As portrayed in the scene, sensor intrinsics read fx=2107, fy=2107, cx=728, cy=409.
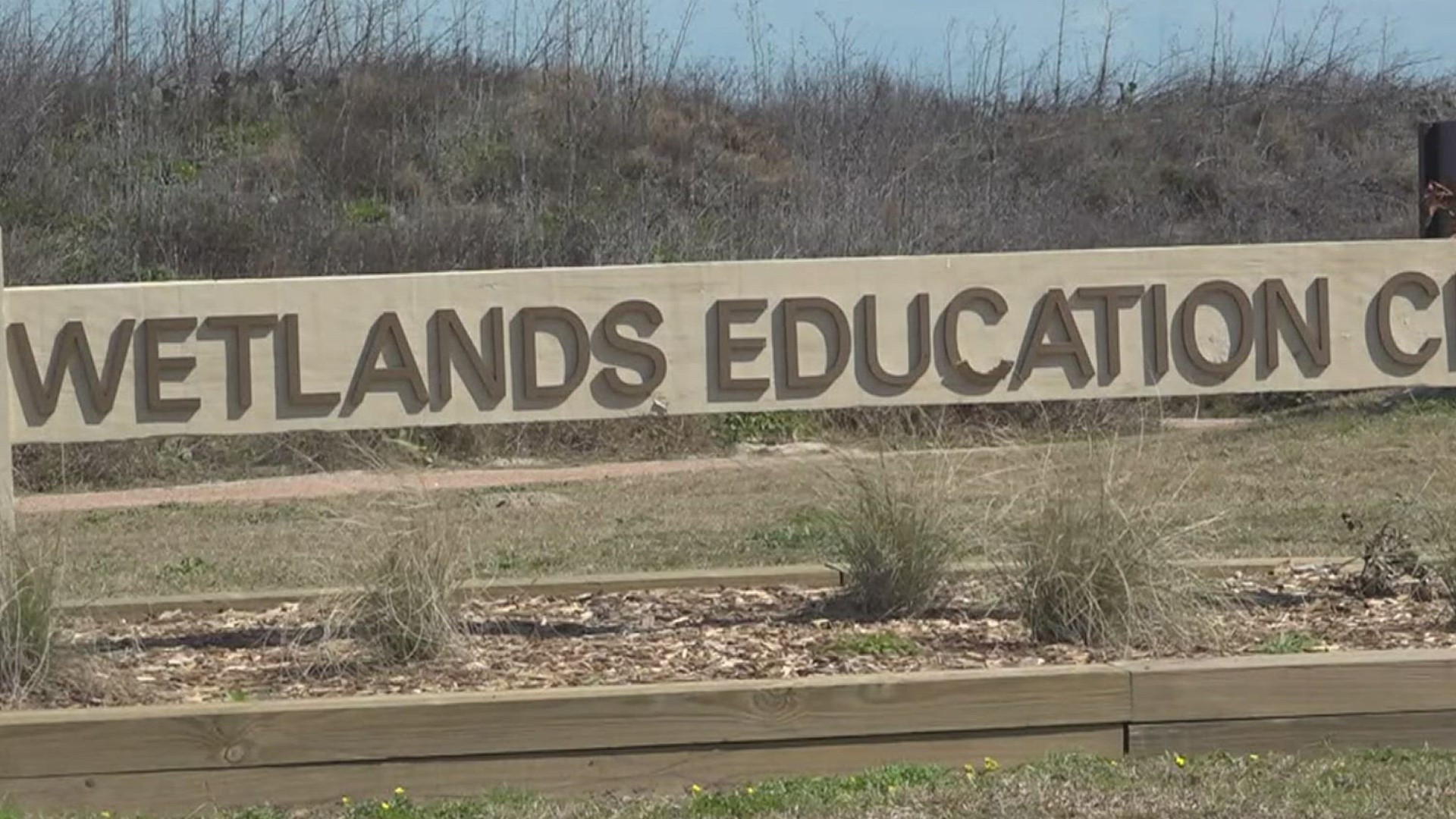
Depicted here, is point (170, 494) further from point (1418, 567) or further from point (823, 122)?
point (823, 122)

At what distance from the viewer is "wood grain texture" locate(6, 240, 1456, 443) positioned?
23.4 ft

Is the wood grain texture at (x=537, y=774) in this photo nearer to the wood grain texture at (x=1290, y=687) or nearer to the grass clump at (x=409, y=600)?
the wood grain texture at (x=1290, y=687)

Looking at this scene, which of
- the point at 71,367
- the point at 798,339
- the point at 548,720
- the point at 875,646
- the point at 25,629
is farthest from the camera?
the point at 798,339

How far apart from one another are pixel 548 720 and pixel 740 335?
2.20 m

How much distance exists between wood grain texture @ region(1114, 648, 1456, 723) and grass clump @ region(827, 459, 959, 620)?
55.2 inches

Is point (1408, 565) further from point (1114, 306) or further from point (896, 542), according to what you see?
point (896, 542)

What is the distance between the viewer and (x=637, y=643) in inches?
268

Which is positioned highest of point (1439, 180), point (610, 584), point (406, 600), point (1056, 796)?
point (1439, 180)

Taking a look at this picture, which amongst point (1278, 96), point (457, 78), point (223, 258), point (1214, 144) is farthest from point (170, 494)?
point (1278, 96)

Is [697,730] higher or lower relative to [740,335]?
lower

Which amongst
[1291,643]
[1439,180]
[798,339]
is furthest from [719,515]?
[1439,180]

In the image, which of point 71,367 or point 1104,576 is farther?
point 71,367

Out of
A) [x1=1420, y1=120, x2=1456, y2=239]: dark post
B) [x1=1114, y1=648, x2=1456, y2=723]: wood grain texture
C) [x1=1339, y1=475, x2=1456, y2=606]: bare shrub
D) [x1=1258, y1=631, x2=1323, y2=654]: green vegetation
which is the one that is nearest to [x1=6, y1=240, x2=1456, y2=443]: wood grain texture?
[x1=1339, y1=475, x2=1456, y2=606]: bare shrub

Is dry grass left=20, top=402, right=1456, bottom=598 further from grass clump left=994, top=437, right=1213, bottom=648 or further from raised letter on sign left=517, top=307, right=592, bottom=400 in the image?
raised letter on sign left=517, top=307, right=592, bottom=400
